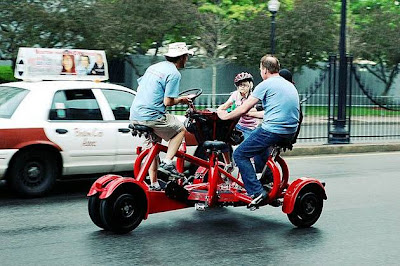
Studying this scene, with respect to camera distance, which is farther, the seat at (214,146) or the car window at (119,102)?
the car window at (119,102)

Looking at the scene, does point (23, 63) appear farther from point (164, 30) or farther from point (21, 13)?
point (164, 30)

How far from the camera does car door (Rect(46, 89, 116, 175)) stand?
9836 millimetres

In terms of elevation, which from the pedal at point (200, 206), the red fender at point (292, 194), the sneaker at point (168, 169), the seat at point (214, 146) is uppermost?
the seat at point (214, 146)

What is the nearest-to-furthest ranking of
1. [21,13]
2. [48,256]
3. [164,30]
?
[48,256], [21,13], [164,30]

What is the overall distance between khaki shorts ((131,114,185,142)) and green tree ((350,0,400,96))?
105 feet

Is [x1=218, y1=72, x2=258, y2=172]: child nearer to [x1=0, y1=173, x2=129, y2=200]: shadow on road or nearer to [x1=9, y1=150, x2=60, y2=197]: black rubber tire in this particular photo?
[x1=0, y1=173, x2=129, y2=200]: shadow on road

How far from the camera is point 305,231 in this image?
26.2ft

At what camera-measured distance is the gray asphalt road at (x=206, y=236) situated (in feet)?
21.8

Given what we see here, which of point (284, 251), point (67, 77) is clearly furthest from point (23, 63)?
point (284, 251)

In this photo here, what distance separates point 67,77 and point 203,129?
3384 mm

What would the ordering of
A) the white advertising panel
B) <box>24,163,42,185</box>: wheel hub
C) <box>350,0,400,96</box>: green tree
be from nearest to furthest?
<box>24,163,42,185</box>: wheel hub < the white advertising panel < <box>350,0,400,96</box>: green tree

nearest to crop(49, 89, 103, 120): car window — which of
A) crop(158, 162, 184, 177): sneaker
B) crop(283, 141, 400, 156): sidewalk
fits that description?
crop(158, 162, 184, 177): sneaker

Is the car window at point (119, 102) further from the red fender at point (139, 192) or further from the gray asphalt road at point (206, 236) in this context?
the red fender at point (139, 192)

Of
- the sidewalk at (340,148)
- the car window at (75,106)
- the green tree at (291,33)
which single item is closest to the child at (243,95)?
the car window at (75,106)
